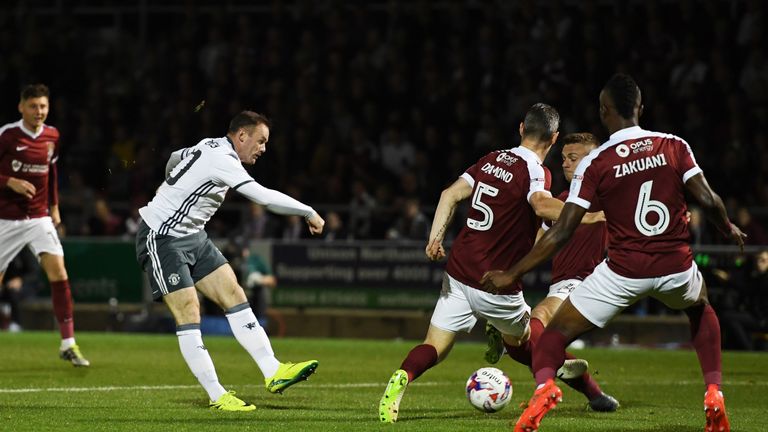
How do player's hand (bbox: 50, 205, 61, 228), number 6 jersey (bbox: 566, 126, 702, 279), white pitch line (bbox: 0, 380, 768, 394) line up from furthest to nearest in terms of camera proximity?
player's hand (bbox: 50, 205, 61, 228) → white pitch line (bbox: 0, 380, 768, 394) → number 6 jersey (bbox: 566, 126, 702, 279)

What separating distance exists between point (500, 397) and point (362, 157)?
44.8 ft

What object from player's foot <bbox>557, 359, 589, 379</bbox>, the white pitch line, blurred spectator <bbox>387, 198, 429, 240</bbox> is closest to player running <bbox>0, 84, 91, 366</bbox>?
the white pitch line

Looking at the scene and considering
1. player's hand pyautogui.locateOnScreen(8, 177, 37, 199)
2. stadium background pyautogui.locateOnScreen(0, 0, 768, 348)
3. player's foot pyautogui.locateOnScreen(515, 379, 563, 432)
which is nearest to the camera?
player's foot pyautogui.locateOnScreen(515, 379, 563, 432)

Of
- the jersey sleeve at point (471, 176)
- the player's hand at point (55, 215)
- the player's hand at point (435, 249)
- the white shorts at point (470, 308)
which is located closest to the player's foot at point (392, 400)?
the white shorts at point (470, 308)

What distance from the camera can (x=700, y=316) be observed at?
27.3 ft

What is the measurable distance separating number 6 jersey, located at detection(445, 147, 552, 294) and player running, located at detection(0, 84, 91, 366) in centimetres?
603

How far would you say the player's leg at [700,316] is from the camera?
26.4ft

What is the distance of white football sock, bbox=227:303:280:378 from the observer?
10.0 m

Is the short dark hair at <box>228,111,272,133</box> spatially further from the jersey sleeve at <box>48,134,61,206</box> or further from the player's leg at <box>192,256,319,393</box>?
the jersey sleeve at <box>48,134,61,206</box>

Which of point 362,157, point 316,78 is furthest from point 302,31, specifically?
point 362,157

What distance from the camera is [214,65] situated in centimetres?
2589

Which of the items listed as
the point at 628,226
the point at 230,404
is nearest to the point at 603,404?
the point at 628,226

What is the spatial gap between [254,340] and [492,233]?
209 centimetres

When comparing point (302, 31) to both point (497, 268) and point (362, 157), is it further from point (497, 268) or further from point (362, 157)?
point (497, 268)
